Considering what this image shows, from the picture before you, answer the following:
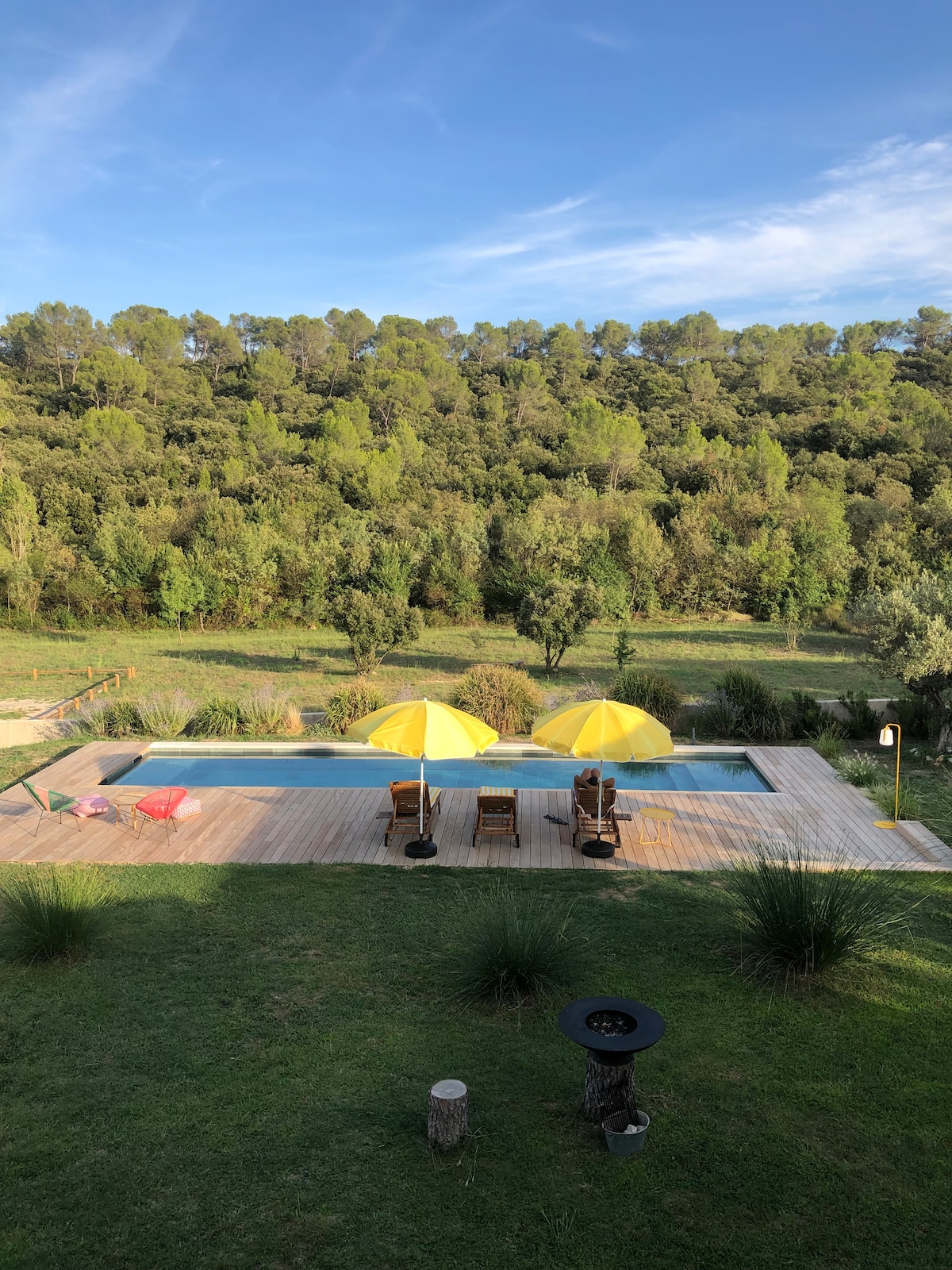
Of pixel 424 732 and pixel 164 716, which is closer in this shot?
pixel 424 732

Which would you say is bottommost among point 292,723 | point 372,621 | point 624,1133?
point 292,723

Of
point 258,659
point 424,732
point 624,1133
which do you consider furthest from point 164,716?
point 624,1133

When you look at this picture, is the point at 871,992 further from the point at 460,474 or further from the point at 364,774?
the point at 460,474

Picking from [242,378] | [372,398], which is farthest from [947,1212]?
[242,378]

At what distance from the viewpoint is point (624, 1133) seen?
12.7 ft

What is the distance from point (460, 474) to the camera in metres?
38.7

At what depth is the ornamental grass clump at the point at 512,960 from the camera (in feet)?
17.5

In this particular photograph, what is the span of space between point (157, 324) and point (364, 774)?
47.2m

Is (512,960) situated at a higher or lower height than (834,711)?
higher

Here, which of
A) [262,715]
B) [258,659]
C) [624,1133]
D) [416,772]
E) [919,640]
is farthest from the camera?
[258,659]

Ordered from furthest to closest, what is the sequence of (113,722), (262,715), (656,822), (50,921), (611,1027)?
(262,715)
(113,722)
(656,822)
(50,921)
(611,1027)

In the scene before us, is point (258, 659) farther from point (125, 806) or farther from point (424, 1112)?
point (424, 1112)

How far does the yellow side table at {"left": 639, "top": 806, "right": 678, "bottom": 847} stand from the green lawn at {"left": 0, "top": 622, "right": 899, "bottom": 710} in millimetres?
6453

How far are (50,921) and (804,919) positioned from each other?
5.04 meters
